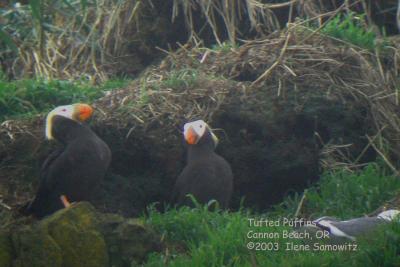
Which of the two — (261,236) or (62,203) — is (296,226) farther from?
(62,203)

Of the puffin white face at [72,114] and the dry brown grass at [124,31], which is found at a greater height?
the puffin white face at [72,114]

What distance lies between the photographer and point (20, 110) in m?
9.01

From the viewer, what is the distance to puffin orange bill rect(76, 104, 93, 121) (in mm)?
7953

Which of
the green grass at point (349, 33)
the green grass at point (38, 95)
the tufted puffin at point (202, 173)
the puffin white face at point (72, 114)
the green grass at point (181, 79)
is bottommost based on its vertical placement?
the tufted puffin at point (202, 173)

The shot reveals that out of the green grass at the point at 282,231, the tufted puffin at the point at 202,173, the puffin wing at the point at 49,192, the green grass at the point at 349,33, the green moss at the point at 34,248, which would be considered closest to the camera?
the green grass at the point at 282,231

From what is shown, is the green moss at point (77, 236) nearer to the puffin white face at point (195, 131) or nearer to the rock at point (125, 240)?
the rock at point (125, 240)

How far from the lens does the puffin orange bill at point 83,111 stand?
7953 mm

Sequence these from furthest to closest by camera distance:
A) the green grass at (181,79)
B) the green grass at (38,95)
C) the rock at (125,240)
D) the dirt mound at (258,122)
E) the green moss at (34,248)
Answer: the green grass at (38,95) → the green grass at (181,79) → the dirt mound at (258,122) → the rock at (125,240) → the green moss at (34,248)

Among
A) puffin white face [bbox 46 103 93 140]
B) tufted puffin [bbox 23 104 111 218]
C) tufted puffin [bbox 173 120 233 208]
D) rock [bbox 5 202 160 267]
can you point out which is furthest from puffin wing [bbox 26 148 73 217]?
rock [bbox 5 202 160 267]

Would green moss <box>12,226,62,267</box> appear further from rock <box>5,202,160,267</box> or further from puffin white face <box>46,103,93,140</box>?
puffin white face <box>46,103,93,140</box>

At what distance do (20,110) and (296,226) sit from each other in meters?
3.36

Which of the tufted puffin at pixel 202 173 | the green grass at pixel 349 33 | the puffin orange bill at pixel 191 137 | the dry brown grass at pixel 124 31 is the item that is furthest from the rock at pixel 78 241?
the dry brown grass at pixel 124 31

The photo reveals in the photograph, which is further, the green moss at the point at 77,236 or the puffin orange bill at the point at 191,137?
the puffin orange bill at the point at 191,137

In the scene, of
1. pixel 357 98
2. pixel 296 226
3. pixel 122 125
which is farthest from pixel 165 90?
pixel 296 226
